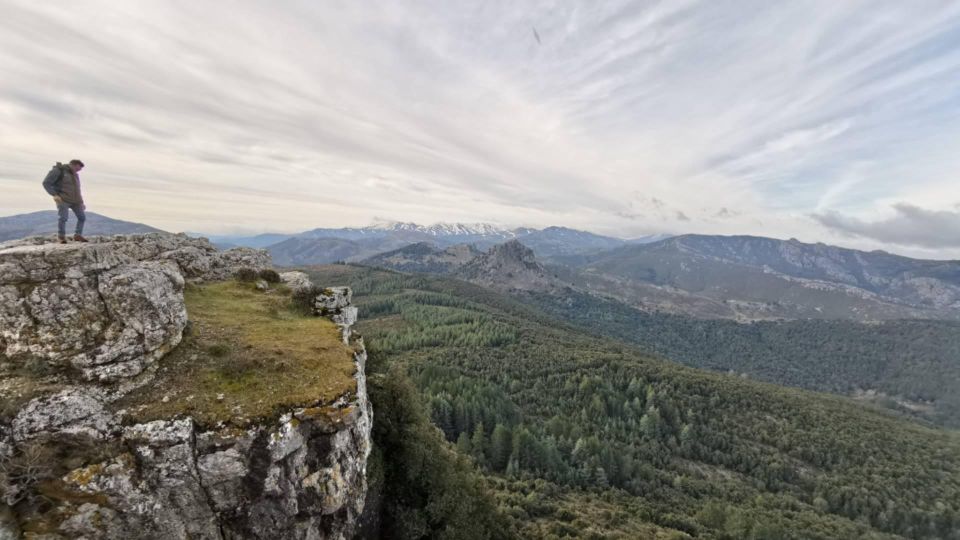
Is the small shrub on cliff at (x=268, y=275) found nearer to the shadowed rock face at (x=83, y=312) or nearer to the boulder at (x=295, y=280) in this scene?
the boulder at (x=295, y=280)

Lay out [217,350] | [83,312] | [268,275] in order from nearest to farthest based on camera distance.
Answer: [83,312] < [217,350] < [268,275]

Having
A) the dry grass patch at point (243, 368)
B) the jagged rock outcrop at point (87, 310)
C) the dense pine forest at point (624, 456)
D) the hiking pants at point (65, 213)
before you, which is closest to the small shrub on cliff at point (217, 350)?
the dry grass patch at point (243, 368)

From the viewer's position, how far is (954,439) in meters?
→ 199

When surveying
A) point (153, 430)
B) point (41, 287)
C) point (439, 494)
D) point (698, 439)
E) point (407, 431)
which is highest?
point (41, 287)

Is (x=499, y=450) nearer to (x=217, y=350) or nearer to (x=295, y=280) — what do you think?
(x=295, y=280)

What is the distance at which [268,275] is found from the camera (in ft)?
136

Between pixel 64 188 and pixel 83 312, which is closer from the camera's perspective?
pixel 83 312

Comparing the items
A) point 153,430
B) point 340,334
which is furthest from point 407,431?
point 153,430

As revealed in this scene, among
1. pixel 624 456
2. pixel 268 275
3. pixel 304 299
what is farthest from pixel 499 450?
pixel 304 299

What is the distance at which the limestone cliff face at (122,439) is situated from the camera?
17328mm

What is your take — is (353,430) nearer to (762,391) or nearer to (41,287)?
(41,287)

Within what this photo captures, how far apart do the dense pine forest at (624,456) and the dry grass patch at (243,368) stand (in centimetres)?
1050

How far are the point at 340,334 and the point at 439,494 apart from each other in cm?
1613

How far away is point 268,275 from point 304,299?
8.19 metres
